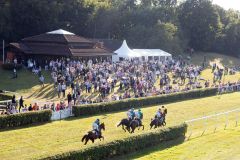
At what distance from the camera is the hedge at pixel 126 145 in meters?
17.2

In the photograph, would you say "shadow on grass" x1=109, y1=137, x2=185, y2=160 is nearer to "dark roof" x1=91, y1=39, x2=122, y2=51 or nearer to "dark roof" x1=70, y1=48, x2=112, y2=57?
"dark roof" x1=70, y1=48, x2=112, y2=57

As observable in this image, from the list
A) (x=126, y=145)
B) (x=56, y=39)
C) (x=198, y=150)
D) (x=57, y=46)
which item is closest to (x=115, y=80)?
(x=57, y=46)

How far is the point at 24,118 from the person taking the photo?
85.8 ft

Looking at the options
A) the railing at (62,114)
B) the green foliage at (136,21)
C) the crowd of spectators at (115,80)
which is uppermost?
the green foliage at (136,21)

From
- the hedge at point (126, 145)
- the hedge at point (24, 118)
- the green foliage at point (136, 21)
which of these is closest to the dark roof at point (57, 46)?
the green foliage at point (136, 21)

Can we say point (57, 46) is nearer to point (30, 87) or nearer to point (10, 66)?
point (10, 66)

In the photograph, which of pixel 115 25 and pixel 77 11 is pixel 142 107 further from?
pixel 115 25

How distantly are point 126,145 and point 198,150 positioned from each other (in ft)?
12.6

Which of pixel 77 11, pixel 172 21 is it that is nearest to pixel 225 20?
pixel 172 21

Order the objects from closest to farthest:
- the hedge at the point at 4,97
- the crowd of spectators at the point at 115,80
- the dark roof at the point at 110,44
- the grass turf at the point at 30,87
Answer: the hedge at the point at 4,97, the grass turf at the point at 30,87, the crowd of spectators at the point at 115,80, the dark roof at the point at 110,44

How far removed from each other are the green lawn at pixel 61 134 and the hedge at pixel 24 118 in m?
0.65

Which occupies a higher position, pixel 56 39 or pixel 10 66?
pixel 56 39

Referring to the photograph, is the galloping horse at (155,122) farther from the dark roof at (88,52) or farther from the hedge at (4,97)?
the dark roof at (88,52)

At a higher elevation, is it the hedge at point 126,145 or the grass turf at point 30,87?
the grass turf at point 30,87
